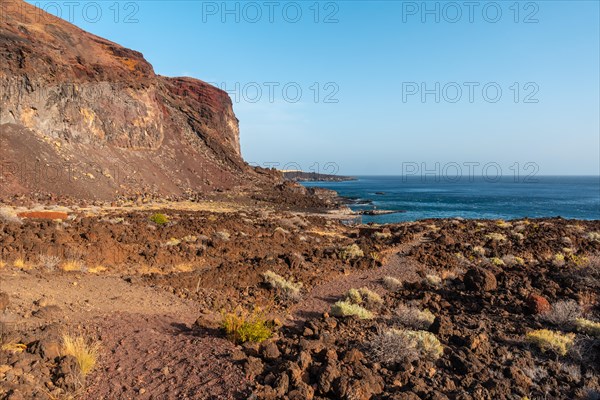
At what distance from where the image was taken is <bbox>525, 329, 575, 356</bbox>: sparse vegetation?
251 inches

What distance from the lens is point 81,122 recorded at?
34.9 meters

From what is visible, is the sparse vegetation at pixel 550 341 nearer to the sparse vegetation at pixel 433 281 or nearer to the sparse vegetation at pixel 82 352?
the sparse vegetation at pixel 433 281

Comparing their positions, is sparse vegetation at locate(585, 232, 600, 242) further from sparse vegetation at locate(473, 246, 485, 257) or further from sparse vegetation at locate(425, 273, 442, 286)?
sparse vegetation at locate(425, 273, 442, 286)

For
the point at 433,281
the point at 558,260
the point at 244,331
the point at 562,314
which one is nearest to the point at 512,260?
the point at 558,260

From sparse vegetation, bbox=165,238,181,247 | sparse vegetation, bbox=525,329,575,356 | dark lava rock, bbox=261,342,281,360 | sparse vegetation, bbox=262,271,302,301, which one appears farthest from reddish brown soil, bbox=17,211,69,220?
sparse vegetation, bbox=525,329,575,356

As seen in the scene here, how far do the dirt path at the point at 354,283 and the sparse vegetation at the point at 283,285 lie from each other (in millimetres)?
274

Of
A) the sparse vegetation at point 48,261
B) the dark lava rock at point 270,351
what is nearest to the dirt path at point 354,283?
the dark lava rock at point 270,351

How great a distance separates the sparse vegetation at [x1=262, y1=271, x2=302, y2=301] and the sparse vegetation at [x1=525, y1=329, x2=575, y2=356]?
4877 mm

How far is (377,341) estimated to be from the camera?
589cm

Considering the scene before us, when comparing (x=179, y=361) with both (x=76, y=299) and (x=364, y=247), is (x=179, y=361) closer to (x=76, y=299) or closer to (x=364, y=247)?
(x=76, y=299)

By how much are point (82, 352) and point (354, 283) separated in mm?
7760

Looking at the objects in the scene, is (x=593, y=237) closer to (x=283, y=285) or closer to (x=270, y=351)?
(x=283, y=285)

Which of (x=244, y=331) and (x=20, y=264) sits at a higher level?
(x=20, y=264)

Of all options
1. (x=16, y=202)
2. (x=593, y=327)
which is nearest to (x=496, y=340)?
(x=593, y=327)
